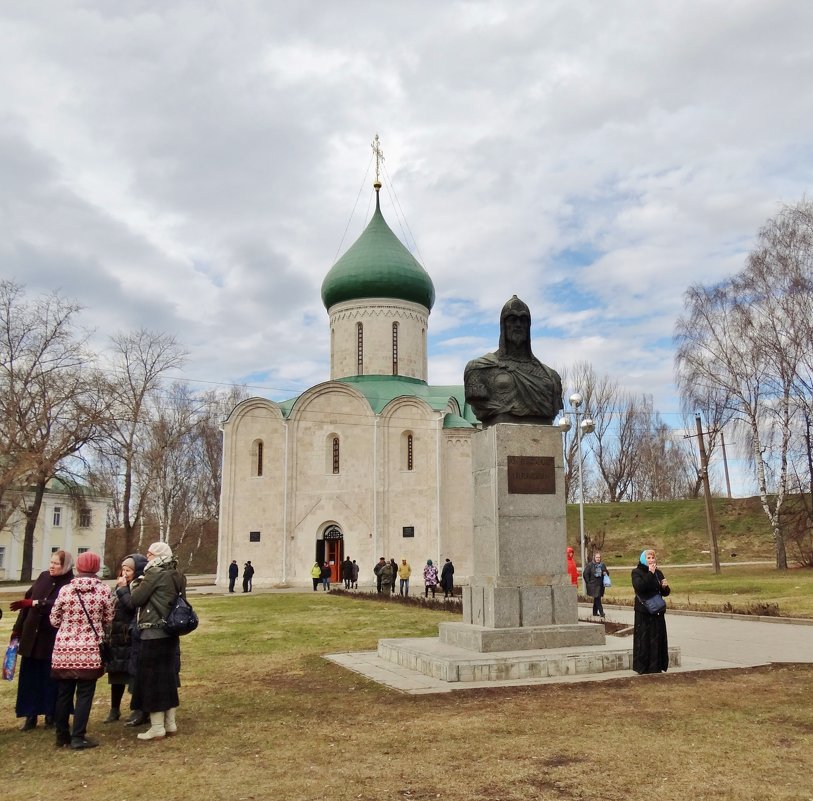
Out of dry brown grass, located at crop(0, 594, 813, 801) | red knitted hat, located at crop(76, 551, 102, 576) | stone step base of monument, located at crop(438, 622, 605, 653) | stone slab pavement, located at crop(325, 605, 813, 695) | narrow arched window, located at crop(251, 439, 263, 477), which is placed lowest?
dry brown grass, located at crop(0, 594, 813, 801)

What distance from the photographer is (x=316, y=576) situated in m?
27.7

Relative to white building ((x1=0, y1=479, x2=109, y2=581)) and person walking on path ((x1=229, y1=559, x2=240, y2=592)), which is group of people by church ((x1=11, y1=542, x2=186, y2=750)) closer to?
person walking on path ((x1=229, y1=559, x2=240, y2=592))

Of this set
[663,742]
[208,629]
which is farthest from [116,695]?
[208,629]

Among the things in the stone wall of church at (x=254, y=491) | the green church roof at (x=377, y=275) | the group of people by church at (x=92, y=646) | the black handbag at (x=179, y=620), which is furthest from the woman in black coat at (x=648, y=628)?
the green church roof at (x=377, y=275)

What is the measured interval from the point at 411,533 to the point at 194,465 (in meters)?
20.4

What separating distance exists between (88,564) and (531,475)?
206 inches

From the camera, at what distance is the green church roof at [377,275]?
33.2 metres

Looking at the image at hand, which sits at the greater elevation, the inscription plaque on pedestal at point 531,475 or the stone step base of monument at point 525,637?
the inscription plaque on pedestal at point 531,475

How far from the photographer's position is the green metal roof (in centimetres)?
3103

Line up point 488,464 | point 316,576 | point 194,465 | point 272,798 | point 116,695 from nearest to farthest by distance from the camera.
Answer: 1. point 272,798
2. point 116,695
3. point 488,464
4. point 316,576
5. point 194,465

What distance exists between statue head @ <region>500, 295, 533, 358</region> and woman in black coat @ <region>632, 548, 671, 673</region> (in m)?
3.29

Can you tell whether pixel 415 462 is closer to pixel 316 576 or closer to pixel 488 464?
pixel 316 576

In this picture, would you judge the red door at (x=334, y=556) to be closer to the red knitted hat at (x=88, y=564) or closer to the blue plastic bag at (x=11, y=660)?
the blue plastic bag at (x=11, y=660)

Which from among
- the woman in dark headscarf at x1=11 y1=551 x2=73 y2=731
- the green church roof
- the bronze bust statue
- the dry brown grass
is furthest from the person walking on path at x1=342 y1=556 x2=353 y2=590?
the woman in dark headscarf at x1=11 y1=551 x2=73 y2=731
